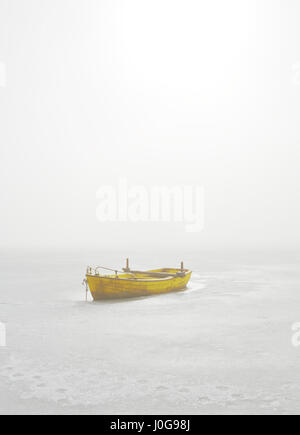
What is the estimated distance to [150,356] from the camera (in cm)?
1639

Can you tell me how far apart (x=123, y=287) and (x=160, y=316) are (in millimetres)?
4776

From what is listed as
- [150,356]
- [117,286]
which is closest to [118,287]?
[117,286]

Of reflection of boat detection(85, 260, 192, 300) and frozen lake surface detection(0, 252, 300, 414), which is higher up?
reflection of boat detection(85, 260, 192, 300)

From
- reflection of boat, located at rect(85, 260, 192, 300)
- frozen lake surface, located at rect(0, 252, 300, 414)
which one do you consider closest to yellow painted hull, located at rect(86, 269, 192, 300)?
reflection of boat, located at rect(85, 260, 192, 300)

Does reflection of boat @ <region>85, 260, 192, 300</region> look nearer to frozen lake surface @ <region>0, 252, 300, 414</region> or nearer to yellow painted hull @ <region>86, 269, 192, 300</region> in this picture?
yellow painted hull @ <region>86, 269, 192, 300</region>

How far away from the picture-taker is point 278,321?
24.2 m

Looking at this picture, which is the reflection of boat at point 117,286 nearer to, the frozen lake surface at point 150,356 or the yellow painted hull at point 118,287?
the yellow painted hull at point 118,287

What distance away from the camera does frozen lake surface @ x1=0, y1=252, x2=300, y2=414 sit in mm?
11648

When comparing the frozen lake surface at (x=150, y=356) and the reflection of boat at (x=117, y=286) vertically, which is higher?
the reflection of boat at (x=117, y=286)

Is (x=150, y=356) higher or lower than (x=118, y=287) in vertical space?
lower

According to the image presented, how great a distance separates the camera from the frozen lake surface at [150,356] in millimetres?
11648

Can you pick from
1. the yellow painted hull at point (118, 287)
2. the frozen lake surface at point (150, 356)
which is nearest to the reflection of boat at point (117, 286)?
the yellow painted hull at point (118, 287)

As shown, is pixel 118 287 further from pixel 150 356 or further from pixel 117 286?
pixel 150 356
